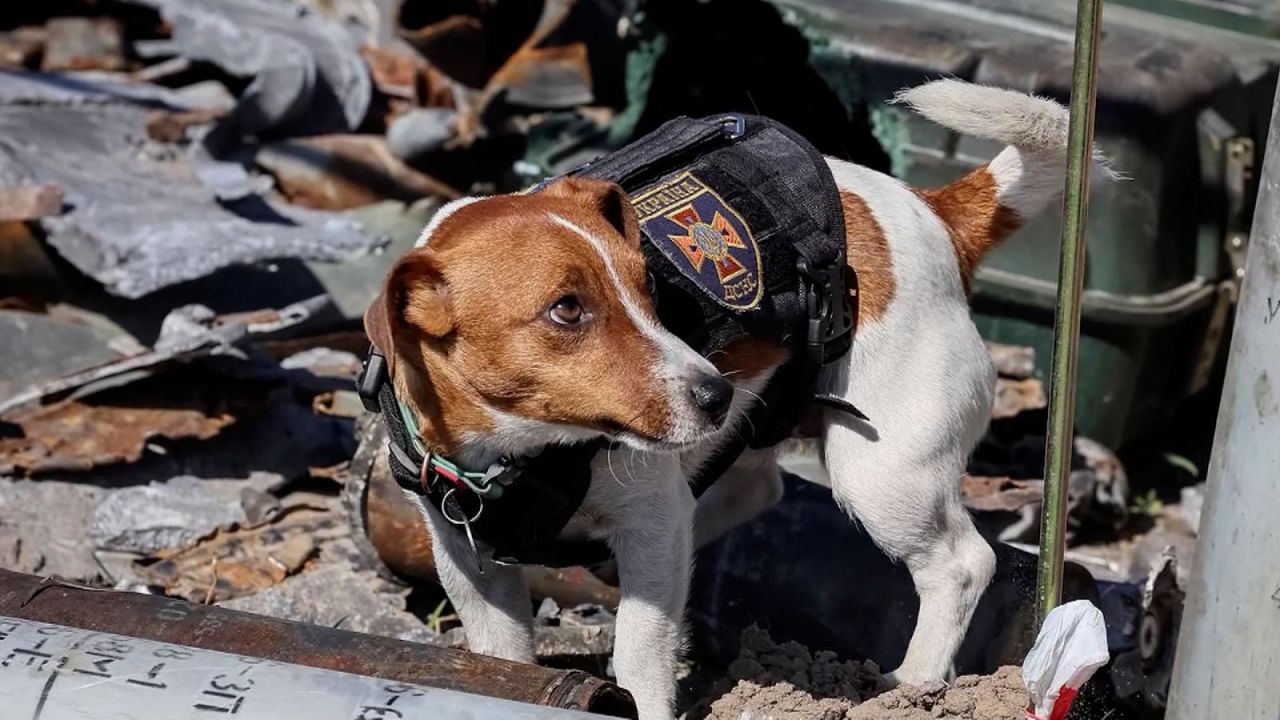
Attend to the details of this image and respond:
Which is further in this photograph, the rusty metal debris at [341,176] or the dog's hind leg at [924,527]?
the rusty metal debris at [341,176]

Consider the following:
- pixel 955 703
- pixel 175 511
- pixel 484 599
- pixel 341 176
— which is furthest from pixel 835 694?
pixel 341 176

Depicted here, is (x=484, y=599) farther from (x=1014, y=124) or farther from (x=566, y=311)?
(x=1014, y=124)

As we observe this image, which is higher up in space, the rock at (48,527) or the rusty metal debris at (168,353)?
the rusty metal debris at (168,353)

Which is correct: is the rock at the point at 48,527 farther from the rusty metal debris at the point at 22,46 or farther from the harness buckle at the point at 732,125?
the rusty metal debris at the point at 22,46

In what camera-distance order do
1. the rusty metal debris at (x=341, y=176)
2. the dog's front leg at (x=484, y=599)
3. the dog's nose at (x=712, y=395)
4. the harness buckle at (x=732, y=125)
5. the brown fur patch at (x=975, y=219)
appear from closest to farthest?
the dog's nose at (x=712, y=395) → the dog's front leg at (x=484, y=599) → the harness buckle at (x=732, y=125) → the brown fur patch at (x=975, y=219) → the rusty metal debris at (x=341, y=176)

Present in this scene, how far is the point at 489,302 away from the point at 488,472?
0.37 metres

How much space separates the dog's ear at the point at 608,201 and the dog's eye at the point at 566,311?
0.90 feet

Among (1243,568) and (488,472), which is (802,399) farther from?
(1243,568)

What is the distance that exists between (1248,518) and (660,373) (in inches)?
39.3

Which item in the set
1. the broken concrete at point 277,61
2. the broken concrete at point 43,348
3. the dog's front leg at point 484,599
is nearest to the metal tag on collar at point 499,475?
the dog's front leg at point 484,599

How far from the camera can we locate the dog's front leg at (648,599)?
311 centimetres

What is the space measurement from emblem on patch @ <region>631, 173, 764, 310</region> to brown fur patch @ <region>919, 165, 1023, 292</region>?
59 cm

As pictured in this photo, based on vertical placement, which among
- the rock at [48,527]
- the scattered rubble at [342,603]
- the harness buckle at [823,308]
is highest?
the harness buckle at [823,308]

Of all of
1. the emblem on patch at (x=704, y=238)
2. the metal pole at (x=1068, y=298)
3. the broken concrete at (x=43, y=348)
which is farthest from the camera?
the broken concrete at (x=43, y=348)
